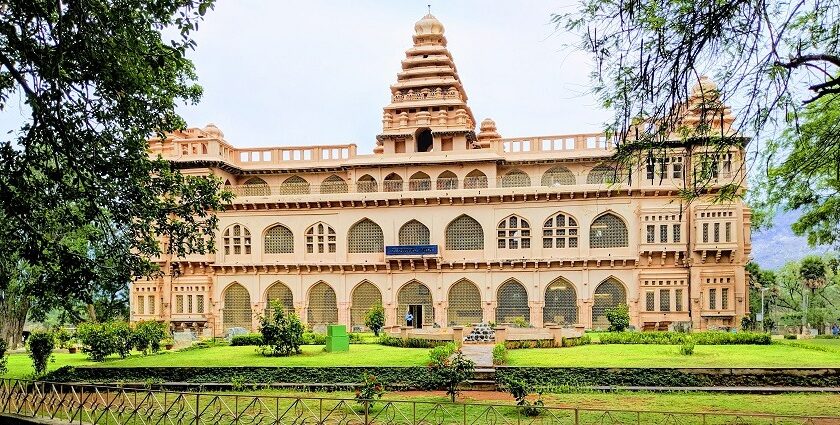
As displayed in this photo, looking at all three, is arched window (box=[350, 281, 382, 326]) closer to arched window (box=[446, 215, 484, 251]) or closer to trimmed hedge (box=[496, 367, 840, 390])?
arched window (box=[446, 215, 484, 251])

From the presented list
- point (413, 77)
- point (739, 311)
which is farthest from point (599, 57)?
point (413, 77)

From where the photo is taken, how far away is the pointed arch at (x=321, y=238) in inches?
1485

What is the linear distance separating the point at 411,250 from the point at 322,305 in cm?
569

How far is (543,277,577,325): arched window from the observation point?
3553 centimetres

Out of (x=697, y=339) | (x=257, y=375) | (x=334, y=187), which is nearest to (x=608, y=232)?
(x=697, y=339)

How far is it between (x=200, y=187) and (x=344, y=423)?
7281mm

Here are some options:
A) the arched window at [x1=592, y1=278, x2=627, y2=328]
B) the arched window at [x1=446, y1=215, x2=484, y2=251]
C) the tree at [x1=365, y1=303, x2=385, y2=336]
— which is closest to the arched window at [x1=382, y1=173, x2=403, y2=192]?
the arched window at [x1=446, y1=215, x2=484, y2=251]

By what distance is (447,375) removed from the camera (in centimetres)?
1555

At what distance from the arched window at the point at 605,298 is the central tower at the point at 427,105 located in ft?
31.8

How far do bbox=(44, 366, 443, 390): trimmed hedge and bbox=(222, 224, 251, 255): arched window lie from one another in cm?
1726

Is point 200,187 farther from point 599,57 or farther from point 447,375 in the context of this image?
point 599,57

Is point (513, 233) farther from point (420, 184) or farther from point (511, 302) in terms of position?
point (420, 184)

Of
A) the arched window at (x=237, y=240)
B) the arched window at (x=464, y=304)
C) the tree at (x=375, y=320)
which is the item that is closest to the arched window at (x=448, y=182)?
the arched window at (x=464, y=304)

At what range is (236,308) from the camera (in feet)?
127
